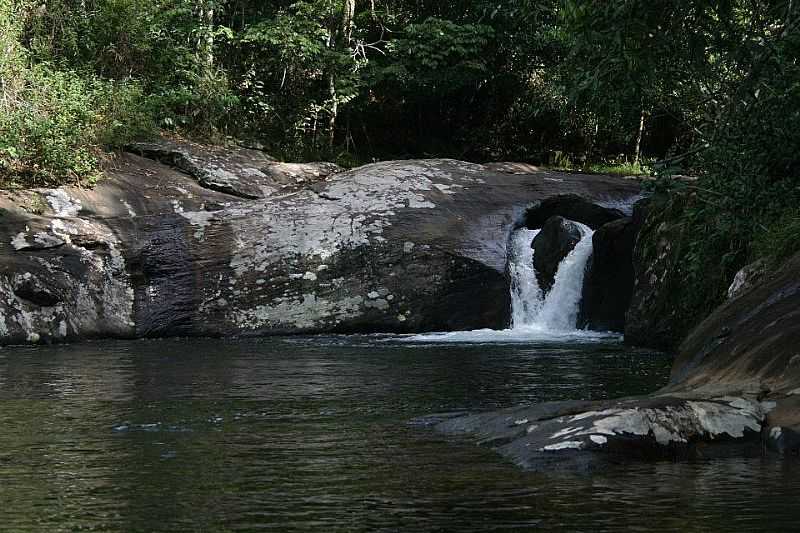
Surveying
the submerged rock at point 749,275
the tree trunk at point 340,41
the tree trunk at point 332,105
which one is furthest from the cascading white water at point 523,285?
the tree trunk at point 340,41

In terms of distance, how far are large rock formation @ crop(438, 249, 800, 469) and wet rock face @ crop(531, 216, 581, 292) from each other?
9251 mm

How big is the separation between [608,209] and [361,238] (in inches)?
175

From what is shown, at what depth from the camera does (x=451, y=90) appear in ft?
88.6

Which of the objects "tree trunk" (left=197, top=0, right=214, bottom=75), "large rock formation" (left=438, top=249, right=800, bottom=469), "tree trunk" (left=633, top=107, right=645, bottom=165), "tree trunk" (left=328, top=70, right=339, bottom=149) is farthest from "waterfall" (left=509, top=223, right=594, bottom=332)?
"tree trunk" (left=633, top=107, right=645, bottom=165)

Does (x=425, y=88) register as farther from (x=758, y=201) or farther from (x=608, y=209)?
(x=758, y=201)

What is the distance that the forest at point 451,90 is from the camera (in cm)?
977

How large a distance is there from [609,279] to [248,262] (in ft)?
17.8

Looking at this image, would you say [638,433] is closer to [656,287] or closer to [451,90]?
[656,287]

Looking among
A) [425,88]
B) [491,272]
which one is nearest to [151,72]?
[425,88]

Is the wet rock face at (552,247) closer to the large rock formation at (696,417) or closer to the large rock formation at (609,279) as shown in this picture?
the large rock formation at (609,279)

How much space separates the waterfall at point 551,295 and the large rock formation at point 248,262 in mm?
415

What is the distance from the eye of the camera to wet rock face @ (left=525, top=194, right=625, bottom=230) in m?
18.4

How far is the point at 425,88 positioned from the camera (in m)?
26.7

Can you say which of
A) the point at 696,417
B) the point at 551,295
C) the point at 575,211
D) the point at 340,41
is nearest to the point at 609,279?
the point at 551,295
